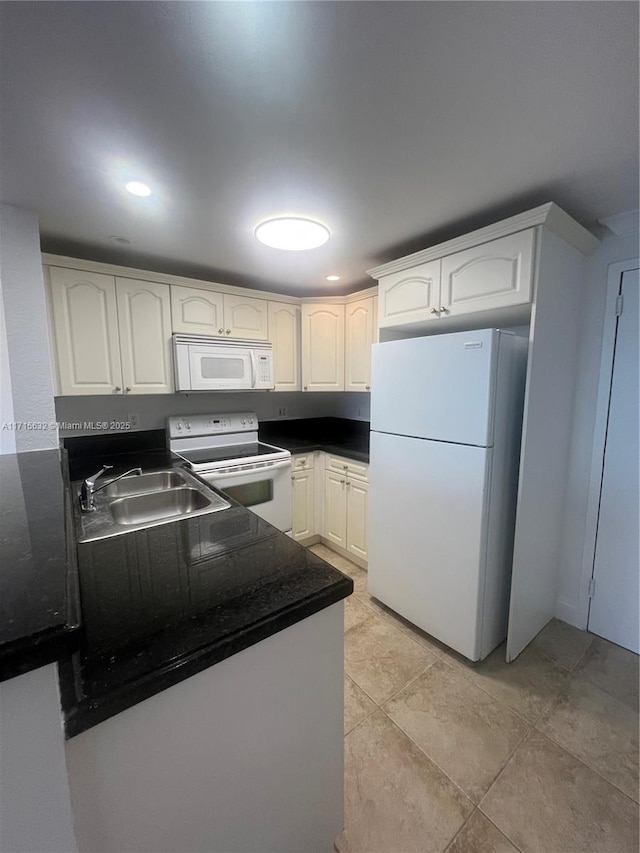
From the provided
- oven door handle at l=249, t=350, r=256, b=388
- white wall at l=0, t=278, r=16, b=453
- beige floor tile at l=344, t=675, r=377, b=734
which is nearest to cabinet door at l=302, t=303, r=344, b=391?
oven door handle at l=249, t=350, r=256, b=388

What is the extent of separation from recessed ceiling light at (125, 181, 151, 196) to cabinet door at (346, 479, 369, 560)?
2.10m

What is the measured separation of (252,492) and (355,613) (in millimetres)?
1053

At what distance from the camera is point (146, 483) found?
6.60 ft

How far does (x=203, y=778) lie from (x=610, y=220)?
2.62 meters

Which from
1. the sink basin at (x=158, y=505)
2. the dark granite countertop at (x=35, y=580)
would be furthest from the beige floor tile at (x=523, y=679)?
the dark granite countertop at (x=35, y=580)

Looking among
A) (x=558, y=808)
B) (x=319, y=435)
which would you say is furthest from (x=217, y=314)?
(x=558, y=808)

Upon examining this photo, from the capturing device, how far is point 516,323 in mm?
2062

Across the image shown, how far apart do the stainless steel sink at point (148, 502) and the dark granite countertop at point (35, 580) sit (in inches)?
11.1

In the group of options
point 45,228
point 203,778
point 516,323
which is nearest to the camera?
point 203,778

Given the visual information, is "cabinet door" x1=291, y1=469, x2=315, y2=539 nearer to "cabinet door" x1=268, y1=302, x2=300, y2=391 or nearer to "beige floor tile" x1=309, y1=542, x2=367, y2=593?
"beige floor tile" x1=309, y1=542, x2=367, y2=593

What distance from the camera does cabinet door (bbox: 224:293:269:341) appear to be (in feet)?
8.55

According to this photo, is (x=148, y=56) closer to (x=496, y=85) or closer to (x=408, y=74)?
(x=408, y=74)

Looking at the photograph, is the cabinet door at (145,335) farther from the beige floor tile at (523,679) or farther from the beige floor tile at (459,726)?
the beige floor tile at (523,679)

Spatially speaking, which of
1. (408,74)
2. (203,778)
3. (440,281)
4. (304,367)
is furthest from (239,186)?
(203,778)
